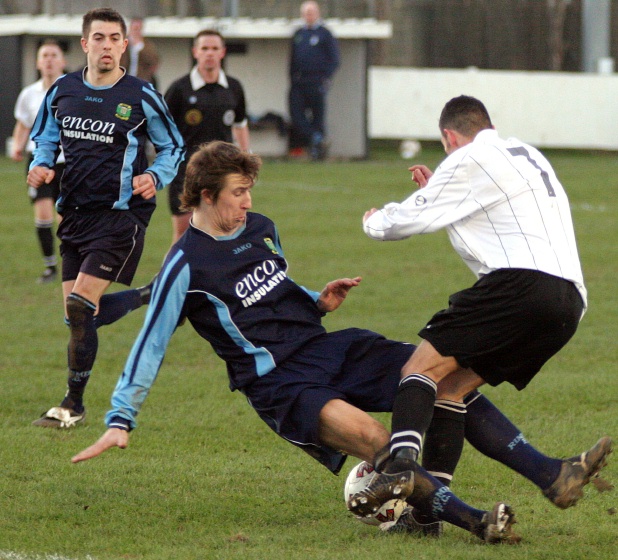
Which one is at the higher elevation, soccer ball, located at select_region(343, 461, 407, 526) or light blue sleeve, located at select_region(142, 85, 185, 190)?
light blue sleeve, located at select_region(142, 85, 185, 190)

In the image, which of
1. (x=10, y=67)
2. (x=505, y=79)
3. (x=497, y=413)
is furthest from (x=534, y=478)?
(x=505, y=79)

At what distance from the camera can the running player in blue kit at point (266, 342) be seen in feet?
14.5

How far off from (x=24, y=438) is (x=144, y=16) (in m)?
17.8

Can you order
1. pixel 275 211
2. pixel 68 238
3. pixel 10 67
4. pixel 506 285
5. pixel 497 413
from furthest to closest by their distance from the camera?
1. pixel 10 67
2. pixel 275 211
3. pixel 68 238
4. pixel 497 413
5. pixel 506 285

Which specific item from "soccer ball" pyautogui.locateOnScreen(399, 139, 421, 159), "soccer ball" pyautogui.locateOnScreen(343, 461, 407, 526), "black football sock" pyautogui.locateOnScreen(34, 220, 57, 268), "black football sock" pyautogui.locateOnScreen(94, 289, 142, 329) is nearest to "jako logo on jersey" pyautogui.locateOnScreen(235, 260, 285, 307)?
"soccer ball" pyautogui.locateOnScreen(343, 461, 407, 526)

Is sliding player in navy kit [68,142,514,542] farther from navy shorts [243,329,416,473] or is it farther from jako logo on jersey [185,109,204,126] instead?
jako logo on jersey [185,109,204,126]

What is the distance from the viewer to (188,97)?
10219 millimetres

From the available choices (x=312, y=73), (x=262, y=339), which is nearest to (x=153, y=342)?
(x=262, y=339)

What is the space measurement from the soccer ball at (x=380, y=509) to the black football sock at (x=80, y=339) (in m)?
2.11

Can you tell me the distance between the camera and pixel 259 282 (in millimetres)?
4645

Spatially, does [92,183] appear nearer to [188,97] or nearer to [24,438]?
[24,438]

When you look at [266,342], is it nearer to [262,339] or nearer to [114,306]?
[262,339]

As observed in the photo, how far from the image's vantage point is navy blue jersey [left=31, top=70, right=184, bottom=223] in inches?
251

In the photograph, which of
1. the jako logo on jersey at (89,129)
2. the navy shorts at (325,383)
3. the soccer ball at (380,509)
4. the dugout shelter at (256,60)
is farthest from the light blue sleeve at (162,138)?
the dugout shelter at (256,60)
